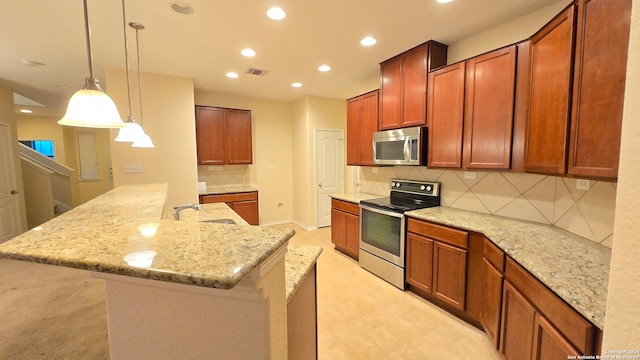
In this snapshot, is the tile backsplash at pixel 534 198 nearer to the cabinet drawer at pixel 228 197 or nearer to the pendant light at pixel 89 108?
the cabinet drawer at pixel 228 197

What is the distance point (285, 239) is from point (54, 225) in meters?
0.88

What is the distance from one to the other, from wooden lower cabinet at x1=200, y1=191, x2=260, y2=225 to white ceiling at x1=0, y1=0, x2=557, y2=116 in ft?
6.29

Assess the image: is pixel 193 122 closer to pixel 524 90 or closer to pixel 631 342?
pixel 524 90

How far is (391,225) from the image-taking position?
281cm

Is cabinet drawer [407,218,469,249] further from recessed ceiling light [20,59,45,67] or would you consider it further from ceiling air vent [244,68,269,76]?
recessed ceiling light [20,59,45,67]

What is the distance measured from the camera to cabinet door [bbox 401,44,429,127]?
2.73 meters

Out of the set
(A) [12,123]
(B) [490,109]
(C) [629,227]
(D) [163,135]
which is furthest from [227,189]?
(C) [629,227]

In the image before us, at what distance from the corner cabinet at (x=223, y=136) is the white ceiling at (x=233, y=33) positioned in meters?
0.76

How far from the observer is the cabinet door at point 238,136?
456cm

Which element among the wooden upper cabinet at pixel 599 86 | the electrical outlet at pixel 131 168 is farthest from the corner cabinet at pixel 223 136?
the wooden upper cabinet at pixel 599 86

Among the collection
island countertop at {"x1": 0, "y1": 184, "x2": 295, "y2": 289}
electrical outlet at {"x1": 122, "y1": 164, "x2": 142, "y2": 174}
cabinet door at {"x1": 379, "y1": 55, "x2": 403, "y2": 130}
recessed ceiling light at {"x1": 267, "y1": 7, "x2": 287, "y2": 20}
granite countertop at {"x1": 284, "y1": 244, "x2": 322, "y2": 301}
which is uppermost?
recessed ceiling light at {"x1": 267, "y1": 7, "x2": 287, "y2": 20}

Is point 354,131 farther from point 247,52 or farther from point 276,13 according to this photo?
point 276,13

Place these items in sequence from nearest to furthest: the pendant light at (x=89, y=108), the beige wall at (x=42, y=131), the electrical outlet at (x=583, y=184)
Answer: the pendant light at (x=89, y=108) → the electrical outlet at (x=583, y=184) → the beige wall at (x=42, y=131)

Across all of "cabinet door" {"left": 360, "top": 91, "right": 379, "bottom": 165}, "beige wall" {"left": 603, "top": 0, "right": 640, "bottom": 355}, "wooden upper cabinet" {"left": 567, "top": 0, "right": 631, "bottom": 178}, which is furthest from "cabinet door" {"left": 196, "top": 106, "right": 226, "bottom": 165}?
"beige wall" {"left": 603, "top": 0, "right": 640, "bottom": 355}
